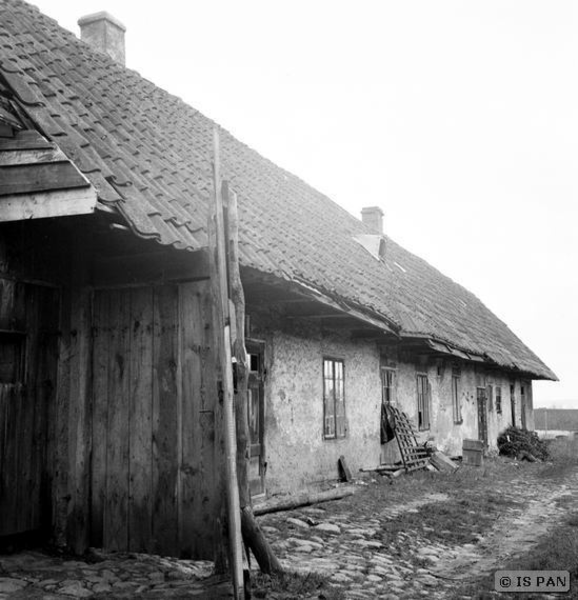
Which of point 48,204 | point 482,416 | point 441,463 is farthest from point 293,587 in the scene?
point 482,416

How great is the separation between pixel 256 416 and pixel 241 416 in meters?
4.19

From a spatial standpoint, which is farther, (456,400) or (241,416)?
(456,400)

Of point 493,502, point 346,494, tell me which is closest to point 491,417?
point 493,502

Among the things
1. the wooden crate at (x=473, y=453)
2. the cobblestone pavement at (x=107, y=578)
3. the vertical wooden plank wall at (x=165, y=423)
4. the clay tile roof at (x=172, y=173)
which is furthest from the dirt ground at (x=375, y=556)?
the wooden crate at (x=473, y=453)

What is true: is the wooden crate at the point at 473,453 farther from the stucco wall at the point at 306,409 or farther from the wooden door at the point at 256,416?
the wooden door at the point at 256,416

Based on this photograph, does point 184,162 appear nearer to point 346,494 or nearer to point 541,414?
point 346,494

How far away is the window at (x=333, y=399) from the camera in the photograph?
37.3 ft

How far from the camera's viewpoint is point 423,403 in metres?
16.5

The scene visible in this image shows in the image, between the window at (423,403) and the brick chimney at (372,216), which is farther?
the brick chimney at (372,216)

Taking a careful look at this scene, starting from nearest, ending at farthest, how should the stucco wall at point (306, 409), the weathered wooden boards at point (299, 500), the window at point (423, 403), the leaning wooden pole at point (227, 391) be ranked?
1. the leaning wooden pole at point (227, 391)
2. the weathered wooden boards at point (299, 500)
3. the stucco wall at point (306, 409)
4. the window at point (423, 403)

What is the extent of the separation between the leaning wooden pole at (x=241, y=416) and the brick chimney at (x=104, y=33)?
806cm

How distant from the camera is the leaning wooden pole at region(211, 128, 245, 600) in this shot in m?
4.67

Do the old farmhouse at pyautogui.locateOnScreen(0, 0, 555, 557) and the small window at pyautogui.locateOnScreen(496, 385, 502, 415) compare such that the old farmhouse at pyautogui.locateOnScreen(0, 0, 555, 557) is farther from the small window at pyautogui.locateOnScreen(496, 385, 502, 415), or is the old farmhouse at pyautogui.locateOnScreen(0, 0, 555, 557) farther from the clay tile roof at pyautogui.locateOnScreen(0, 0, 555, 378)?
the small window at pyautogui.locateOnScreen(496, 385, 502, 415)

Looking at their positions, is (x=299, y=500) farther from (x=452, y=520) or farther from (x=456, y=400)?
(x=456, y=400)
